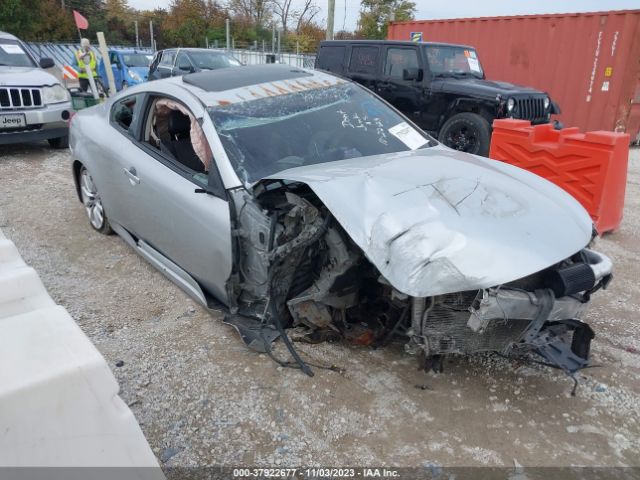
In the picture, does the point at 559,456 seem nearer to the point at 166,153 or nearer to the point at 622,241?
the point at 166,153

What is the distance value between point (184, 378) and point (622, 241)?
4.58 meters

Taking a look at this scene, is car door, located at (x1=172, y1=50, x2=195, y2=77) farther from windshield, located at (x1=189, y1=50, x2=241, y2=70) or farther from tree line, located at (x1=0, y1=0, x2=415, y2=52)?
tree line, located at (x1=0, y1=0, x2=415, y2=52)

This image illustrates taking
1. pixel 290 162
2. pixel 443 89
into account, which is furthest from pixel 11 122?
pixel 443 89

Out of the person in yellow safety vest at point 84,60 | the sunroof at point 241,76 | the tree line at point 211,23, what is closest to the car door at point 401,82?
the sunroof at point 241,76

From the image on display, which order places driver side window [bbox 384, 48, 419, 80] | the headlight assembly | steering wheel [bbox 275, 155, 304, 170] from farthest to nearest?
driver side window [bbox 384, 48, 419, 80] → the headlight assembly → steering wheel [bbox 275, 155, 304, 170]

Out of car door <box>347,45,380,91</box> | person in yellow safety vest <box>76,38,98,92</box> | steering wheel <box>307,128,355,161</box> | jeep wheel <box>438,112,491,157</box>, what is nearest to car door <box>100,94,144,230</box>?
steering wheel <box>307,128,355,161</box>

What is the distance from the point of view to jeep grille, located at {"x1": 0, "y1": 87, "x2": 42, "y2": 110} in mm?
7375

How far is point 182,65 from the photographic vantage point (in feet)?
39.4

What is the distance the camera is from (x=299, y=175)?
2760 mm

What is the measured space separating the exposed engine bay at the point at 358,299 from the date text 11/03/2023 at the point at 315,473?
0.61 m

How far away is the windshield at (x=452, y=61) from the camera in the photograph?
27.9ft

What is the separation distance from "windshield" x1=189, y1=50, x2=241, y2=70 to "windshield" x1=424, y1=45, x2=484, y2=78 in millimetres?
5520

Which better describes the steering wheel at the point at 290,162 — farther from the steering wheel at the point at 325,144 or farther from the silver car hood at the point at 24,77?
the silver car hood at the point at 24,77

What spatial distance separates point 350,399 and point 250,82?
7.70ft
